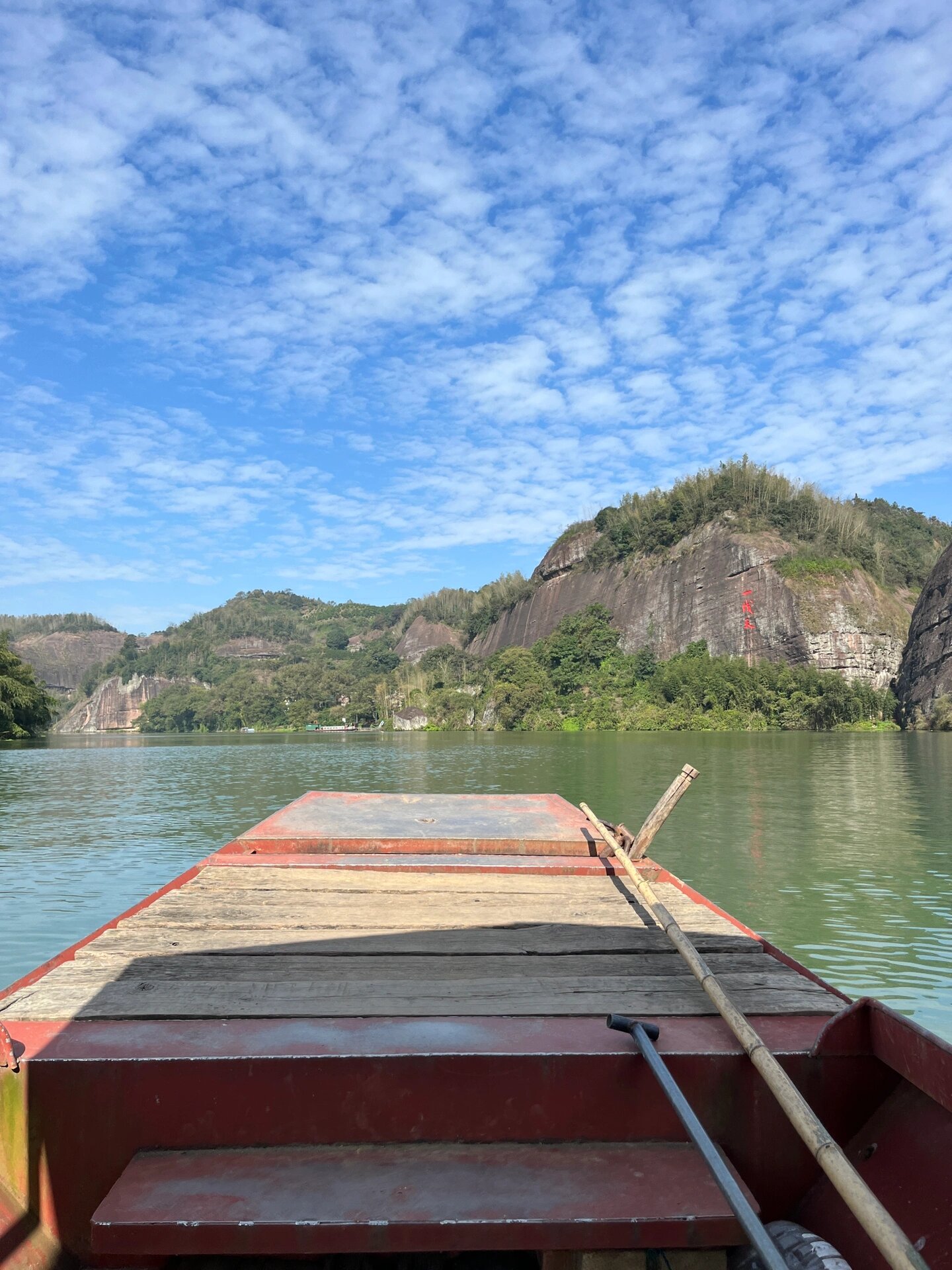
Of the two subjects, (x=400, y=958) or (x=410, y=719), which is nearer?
(x=400, y=958)

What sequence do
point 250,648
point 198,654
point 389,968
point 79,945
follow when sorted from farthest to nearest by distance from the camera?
1. point 250,648
2. point 198,654
3. point 79,945
4. point 389,968

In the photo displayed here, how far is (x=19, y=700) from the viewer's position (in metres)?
43.2

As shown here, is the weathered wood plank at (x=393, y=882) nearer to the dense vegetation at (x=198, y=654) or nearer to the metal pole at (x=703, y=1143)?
the metal pole at (x=703, y=1143)

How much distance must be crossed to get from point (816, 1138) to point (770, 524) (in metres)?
79.6

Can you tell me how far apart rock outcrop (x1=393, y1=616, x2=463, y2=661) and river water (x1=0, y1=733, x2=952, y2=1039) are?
10024 centimetres

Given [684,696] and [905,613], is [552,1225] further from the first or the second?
[905,613]

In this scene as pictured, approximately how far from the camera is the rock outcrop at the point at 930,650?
174 feet

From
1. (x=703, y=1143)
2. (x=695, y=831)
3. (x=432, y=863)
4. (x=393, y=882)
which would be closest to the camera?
(x=703, y=1143)

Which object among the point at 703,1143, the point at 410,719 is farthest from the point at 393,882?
the point at 410,719

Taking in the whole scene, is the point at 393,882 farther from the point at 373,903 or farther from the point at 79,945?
the point at 79,945

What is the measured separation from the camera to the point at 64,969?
10.3 ft

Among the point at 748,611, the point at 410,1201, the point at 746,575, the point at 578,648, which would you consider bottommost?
the point at 410,1201

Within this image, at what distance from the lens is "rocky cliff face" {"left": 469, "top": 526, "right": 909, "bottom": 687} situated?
65.7m

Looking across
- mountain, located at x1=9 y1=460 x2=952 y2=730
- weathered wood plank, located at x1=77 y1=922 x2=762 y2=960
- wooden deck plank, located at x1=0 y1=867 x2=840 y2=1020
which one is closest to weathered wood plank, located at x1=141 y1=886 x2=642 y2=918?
wooden deck plank, located at x1=0 y1=867 x2=840 y2=1020
